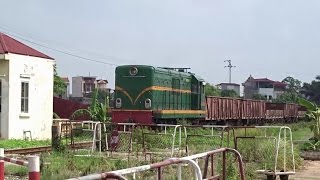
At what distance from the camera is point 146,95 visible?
24.6 m


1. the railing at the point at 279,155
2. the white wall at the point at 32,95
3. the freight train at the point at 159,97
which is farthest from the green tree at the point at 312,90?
the railing at the point at 279,155

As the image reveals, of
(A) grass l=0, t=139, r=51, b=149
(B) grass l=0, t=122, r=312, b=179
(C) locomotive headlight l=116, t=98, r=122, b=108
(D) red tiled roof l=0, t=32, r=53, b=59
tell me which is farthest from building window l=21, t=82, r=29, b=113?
(C) locomotive headlight l=116, t=98, r=122, b=108

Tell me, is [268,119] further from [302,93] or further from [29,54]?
[302,93]

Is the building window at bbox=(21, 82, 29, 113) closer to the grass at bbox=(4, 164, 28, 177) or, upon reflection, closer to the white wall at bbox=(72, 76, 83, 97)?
the grass at bbox=(4, 164, 28, 177)

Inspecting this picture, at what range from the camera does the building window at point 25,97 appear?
71.2 ft

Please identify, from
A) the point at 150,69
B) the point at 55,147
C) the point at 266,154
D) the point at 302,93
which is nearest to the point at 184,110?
the point at 150,69

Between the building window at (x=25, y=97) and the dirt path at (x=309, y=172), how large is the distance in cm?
1151

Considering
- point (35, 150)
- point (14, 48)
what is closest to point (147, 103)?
point (14, 48)

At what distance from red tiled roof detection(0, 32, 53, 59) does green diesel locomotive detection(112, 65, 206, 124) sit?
3.82 m

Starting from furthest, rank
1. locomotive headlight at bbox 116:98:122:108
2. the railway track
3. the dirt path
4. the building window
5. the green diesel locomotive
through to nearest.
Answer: locomotive headlight at bbox 116:98:122:108
the green diesel locomotive
the building window
the railway track
the dirt path

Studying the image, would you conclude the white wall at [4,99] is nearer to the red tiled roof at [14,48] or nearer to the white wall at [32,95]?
the white wall at [32,95]

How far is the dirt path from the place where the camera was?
13038mm

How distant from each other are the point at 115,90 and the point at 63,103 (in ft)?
48.2

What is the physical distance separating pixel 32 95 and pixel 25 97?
14.0 inches
